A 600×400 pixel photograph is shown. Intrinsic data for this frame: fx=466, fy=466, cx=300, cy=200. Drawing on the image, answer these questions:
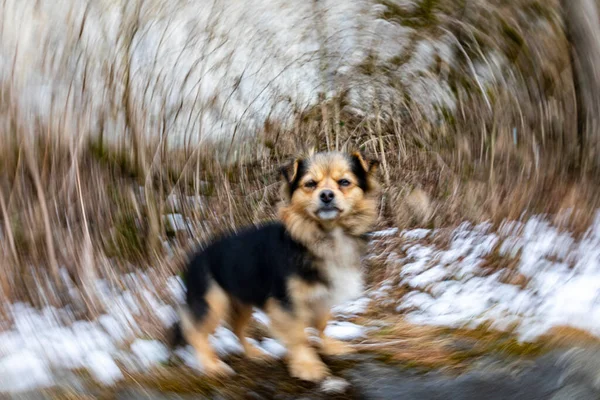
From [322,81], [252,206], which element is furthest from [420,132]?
[252,206]

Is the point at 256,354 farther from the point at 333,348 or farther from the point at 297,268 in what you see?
the point at 297,268

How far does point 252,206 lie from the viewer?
19.3ft

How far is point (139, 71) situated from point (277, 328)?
2646 millimetres

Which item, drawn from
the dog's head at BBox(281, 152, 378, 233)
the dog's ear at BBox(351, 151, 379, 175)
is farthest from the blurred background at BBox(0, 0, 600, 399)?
the dog's ear at BBox(351, 151, 379, 175)

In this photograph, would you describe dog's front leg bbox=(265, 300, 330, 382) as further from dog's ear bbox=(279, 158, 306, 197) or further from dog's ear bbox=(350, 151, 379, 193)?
dog's ear bbox=(350, 151, 379, 193)

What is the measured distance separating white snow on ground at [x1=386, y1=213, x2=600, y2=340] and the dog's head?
1088mm

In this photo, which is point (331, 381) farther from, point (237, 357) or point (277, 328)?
point (237, 357)

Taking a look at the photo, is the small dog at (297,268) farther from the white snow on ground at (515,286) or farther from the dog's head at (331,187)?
the white snow on ground at (515,286)

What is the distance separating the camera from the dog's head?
2814 millimetres

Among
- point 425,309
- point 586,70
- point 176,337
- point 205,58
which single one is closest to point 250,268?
point 176,337

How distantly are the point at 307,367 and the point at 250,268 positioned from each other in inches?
26.2

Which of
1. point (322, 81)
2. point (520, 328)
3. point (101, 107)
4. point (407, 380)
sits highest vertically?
point (322, 81)

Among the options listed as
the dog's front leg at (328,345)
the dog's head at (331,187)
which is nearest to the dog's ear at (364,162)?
the dog's head at (331,187)

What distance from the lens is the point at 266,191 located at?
611 centimetres
